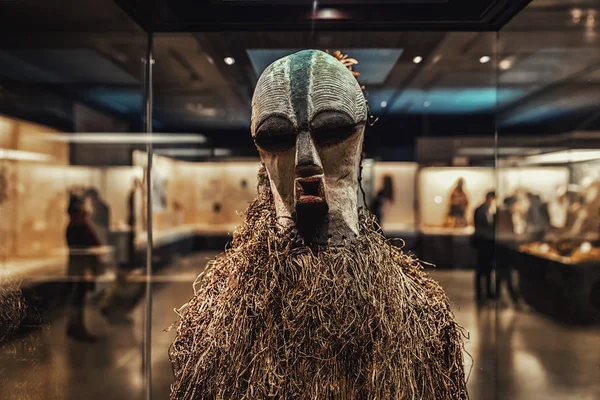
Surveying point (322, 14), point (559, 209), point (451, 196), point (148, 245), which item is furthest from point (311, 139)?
point (559, 209)

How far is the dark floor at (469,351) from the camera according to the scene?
1521mm

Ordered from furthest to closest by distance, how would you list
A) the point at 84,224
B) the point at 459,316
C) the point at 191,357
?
1. the point at 84,224
2. the point at 459,316
3. the point at 191,357

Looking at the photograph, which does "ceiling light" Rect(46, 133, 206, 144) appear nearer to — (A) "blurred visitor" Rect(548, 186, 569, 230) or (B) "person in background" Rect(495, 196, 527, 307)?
(B) "person in background" Rect(495, 196, 527, 307)

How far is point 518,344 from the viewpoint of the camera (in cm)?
167

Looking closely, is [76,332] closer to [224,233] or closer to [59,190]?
[59,190]

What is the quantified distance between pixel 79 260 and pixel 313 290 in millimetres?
1107

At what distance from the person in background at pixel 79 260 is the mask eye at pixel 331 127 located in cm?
111

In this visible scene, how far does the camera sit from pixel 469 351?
1.58 meters

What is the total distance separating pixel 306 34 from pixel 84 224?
3.44 ft

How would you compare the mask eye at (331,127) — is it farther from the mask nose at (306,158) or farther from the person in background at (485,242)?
the person in background at (485,242)

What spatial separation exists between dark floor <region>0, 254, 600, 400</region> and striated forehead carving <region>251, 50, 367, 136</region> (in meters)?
0.82

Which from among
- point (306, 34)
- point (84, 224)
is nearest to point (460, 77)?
point (306, 34)

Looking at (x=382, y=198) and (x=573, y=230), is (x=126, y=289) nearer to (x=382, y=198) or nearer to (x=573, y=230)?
(x=382, y=198)

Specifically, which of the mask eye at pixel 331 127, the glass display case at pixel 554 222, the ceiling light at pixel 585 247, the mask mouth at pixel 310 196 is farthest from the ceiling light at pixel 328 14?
the ceiling light at pixel 585 247
